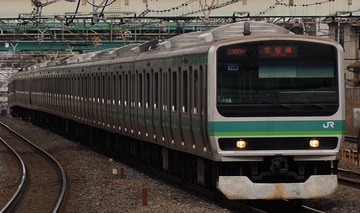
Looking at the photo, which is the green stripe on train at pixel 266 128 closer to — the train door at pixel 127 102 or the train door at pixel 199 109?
the train door at pixel 199 109

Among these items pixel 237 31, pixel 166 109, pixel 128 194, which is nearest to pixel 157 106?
pixel 166 109

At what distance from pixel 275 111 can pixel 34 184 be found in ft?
22.6

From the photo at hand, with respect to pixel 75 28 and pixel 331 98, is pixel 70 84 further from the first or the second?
pixel 75 28

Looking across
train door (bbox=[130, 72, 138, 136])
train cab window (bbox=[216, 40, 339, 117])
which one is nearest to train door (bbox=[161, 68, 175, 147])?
train door (bbox=[130, 72, 138, 136])

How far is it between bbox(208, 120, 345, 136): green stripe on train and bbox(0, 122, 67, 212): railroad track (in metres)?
2.81

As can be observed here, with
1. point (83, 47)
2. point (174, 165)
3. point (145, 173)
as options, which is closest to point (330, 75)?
point (174, 165)

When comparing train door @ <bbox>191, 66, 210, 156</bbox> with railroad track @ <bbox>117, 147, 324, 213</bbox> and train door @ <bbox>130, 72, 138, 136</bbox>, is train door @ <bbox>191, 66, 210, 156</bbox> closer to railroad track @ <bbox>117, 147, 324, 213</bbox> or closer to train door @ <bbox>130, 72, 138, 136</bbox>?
railroad track @ <bbox>117, 147, 324, 213</bbox>

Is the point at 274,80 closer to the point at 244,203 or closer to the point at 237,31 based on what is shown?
the point at 237,31

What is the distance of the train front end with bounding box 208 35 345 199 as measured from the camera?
11.3 m

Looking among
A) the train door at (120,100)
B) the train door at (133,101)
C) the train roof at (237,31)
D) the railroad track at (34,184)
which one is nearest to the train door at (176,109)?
the train roof at (237,31)

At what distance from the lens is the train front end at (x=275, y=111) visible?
1131cm

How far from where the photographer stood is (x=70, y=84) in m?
27.9

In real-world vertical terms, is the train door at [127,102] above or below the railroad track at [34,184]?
above

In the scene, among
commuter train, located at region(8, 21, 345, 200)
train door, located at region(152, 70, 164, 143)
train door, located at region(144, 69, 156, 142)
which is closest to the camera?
commuter train, located at region(8, 21, 345, 200)
